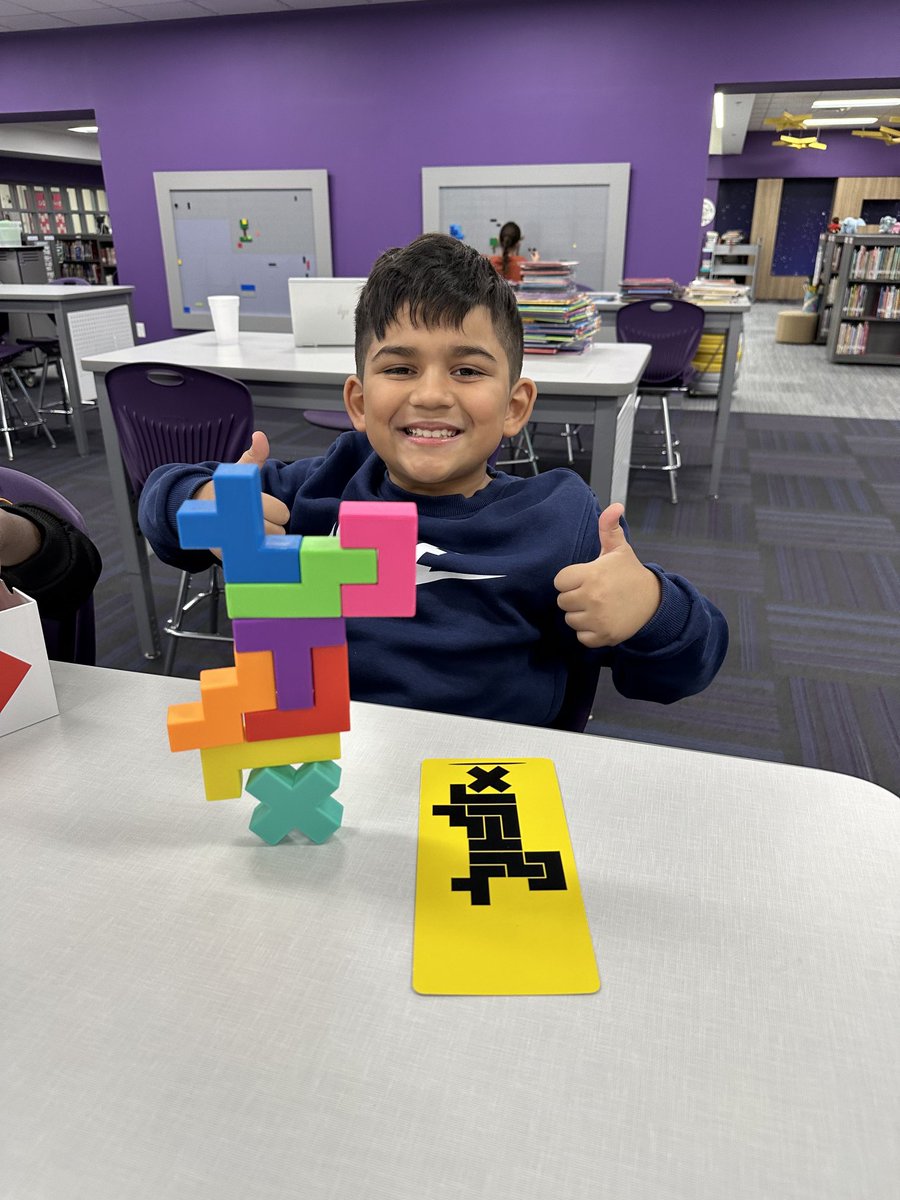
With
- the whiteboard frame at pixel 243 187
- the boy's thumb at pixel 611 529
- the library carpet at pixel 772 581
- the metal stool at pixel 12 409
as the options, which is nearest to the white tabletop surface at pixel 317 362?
the library carpet at pixel 772 581

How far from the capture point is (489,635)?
3.23ft

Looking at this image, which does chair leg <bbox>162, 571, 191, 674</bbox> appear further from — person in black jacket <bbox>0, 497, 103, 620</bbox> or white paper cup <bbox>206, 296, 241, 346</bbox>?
person in black jacket <bbox>0, 497, 103, 620</bbox>

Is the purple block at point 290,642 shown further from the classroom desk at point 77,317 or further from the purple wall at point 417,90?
the purple wall at point 417,90

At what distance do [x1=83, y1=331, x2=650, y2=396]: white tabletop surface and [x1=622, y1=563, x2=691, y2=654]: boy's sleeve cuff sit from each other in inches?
53.7

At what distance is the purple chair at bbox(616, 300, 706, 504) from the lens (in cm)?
387

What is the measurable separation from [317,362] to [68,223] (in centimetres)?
1371

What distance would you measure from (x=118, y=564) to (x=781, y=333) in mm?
9370

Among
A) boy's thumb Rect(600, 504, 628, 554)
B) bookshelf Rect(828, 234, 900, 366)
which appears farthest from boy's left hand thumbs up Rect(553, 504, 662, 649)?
bookshelf Rect(828, 234, 900, 366)

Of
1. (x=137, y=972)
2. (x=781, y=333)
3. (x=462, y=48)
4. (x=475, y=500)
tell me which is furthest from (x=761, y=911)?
(x=781, y=333)

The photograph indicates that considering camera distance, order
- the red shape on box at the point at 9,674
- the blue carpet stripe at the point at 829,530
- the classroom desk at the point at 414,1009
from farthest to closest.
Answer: the blue carpet stripe at the point at 829,530 < the red shape on box at the point at 9,674 < the classroom desk at the point at 414,1009

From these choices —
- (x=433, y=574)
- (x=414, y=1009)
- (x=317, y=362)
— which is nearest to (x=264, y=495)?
(x=433, y=574)

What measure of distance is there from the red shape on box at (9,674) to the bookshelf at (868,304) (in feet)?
28.7

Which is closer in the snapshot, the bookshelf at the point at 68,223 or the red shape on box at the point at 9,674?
the red shape on box at the point at 9,674

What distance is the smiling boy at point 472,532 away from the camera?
2.97 ft
